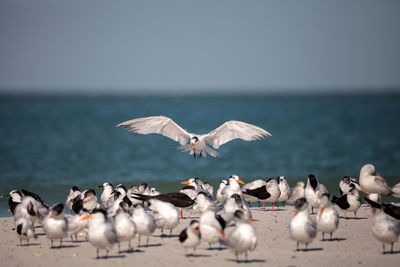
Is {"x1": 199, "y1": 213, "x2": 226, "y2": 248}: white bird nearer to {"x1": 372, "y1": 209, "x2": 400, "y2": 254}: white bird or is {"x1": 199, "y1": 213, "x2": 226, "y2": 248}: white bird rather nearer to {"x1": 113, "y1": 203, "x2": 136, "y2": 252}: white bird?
{"x1": 113, "y1": 203, "x2": 136, "y2": 252}: white bird

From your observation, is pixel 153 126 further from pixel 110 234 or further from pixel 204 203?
pixel 110 234

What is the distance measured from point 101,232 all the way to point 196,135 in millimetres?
7472

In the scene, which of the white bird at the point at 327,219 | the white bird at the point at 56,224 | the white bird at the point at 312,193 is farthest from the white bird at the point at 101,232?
the white bird at the point at 312,193

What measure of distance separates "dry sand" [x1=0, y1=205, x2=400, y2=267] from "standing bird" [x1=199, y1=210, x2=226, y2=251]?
30cm

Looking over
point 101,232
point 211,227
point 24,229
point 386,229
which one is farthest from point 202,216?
point 24,229

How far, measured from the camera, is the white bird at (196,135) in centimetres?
1658

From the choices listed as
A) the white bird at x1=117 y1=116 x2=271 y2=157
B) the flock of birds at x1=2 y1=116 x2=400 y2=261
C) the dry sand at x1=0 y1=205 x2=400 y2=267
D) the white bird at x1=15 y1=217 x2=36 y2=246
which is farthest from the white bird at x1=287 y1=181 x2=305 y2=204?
the white bird at x1=15 y1=217 x2=36 y2=246

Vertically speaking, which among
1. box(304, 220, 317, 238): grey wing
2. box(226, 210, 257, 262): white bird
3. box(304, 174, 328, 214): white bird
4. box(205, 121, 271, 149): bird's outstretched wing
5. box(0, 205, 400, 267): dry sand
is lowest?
box(0, 205, 400, 267): dry sand

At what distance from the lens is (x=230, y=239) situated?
385 inches

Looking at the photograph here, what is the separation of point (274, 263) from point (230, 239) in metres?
0.81

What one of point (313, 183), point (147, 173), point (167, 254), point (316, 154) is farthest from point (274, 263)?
point (316, 154)

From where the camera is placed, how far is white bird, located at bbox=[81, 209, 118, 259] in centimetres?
994

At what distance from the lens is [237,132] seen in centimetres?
1681

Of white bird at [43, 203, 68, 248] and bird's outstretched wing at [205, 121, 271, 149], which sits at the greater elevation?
bird's outstretched wing at [205, 121, 271, 149]
